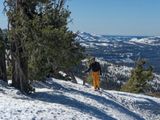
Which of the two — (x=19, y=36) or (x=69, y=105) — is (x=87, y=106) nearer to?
(x=69, y=105)

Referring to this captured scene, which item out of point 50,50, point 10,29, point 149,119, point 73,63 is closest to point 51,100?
point 50,50

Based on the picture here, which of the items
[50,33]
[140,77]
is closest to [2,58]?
[50,33]

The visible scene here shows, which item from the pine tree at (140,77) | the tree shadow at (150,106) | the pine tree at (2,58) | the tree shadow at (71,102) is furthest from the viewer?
the pine tree at (140,77)

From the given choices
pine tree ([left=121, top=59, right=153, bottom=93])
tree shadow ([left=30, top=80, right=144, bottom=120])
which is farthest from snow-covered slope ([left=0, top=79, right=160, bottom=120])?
pine tree ([left=121, top=59, right=153, bottom=93])

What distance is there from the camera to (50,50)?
24.0 m

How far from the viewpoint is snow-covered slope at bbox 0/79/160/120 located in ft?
61.7

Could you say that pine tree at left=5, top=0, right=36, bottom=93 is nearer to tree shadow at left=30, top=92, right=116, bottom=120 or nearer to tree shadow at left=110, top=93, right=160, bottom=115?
tree shadow at left=30, top=92, right=116, bottom=120

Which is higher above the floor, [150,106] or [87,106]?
[87,106]

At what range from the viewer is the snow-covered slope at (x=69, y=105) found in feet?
61.7

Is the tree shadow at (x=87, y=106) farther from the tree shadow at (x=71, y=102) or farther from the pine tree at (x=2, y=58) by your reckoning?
the pine tree at (x=2, y=58)

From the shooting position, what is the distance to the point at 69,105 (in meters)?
23.2

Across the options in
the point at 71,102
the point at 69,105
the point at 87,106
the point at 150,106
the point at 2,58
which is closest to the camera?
the point at 69,105

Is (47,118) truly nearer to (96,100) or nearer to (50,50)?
(50,50)

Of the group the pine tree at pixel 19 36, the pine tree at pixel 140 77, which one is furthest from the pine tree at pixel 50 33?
the pine tree at pixel 140 77
